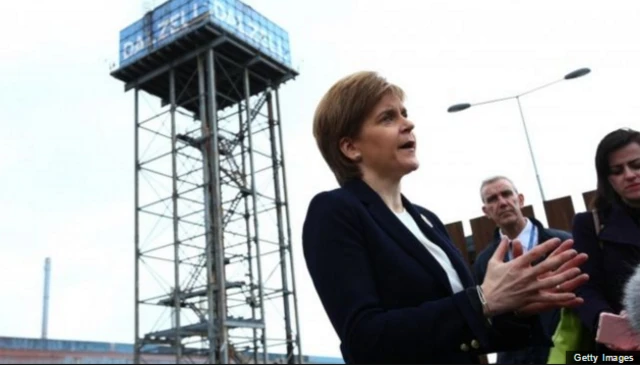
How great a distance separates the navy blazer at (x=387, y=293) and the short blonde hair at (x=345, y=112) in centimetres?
16

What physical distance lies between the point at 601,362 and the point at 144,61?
85.7 feet

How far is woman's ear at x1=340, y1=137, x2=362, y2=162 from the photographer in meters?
2.13

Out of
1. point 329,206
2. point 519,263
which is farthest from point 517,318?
point 329,206

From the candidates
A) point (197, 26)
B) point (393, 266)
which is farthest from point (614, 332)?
point (197, 26)

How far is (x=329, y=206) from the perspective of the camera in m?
1.87

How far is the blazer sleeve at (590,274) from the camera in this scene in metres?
2.37

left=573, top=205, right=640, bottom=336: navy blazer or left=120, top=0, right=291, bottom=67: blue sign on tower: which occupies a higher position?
left=120, top=0, right=291, bottom=67: blue sign on tower

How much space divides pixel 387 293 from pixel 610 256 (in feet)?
4.49

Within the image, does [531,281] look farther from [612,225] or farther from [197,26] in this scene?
[197,26]

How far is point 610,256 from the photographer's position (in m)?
2.63

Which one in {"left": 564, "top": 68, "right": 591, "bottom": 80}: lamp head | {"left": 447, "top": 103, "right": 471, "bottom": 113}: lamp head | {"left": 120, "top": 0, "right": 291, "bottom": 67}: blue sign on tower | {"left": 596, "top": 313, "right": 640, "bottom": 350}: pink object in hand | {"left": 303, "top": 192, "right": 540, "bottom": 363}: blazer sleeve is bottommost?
{"left": 596, "top": 313, "right": 640, "bottom": 350}: pink object in hand

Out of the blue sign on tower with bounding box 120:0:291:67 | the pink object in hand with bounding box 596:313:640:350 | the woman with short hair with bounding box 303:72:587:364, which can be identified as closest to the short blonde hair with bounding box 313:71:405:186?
the woman with short hair with bounding box 303:72:587:364

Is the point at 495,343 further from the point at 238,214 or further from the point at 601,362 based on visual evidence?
the point at 238,214

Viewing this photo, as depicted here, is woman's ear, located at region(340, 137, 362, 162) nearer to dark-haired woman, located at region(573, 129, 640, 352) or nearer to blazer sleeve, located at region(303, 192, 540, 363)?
blazer sleeve, located at region(303, 192, 540, 363)
